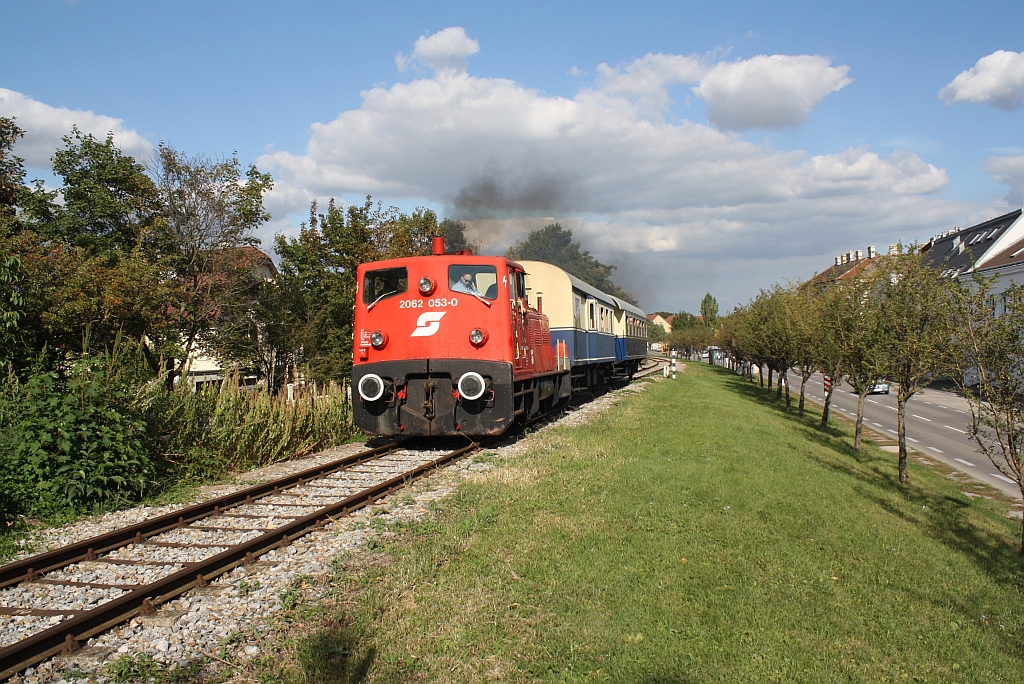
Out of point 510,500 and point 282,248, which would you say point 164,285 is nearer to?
point 282,248

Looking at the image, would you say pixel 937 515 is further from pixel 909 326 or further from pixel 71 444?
pixel 71 444

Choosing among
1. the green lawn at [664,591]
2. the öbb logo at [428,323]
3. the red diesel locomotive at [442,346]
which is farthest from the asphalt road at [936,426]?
the öbb logo at [428,323]

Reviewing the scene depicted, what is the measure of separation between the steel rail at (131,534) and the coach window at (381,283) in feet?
11.3

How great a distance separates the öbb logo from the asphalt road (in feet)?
45.5

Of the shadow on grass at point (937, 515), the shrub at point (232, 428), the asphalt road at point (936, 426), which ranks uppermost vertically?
the shrub at point (232, 428)

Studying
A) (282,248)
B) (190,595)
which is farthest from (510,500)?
(282,248)

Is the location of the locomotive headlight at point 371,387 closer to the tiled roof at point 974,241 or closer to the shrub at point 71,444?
the shrub at point 71,444

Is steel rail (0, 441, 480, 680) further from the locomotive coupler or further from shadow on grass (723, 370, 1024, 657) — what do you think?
shadow on grass (723, 370, 1024, 657)

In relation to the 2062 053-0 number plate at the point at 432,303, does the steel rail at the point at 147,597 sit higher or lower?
lower

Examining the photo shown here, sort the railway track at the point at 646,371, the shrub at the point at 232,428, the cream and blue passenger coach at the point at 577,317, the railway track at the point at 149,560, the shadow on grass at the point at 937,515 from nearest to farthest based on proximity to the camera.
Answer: the railway track at the point at 149,560 → the shadow on grass at the point at 937,515 → the shrub at the point at 232,428 → the cream and blue passenger coach at the point at 577,317 → the railway track at the point at 646,371

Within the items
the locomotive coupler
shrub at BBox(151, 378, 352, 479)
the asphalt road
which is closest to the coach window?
the locomotive coupler

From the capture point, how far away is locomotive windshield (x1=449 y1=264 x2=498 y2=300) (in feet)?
35.8

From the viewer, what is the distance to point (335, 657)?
160 inches

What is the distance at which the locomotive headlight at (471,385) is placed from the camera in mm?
10180
